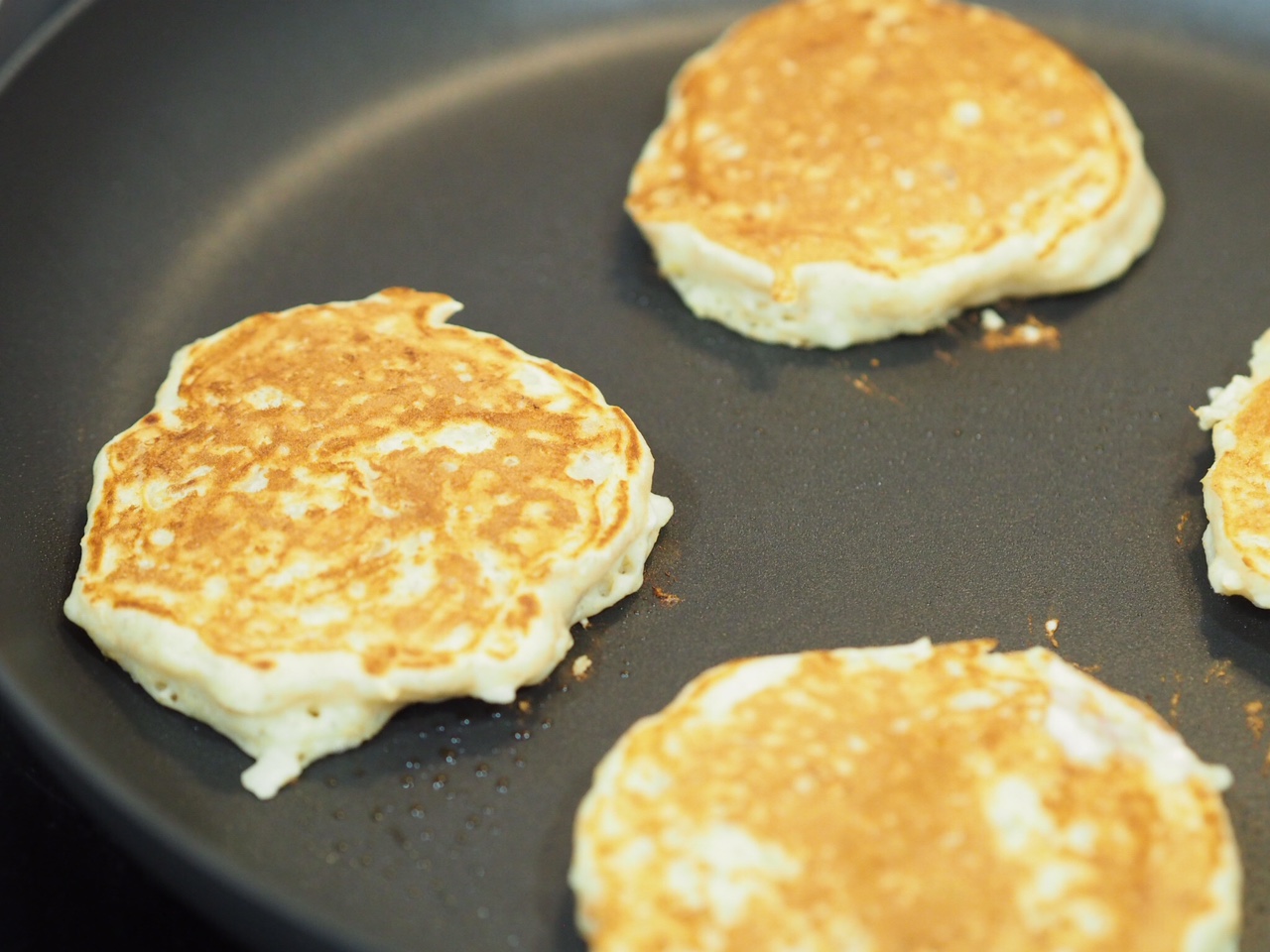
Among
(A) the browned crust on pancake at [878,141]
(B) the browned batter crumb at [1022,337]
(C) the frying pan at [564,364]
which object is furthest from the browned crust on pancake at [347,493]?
(B) the browned batter crumb at [1022,337]

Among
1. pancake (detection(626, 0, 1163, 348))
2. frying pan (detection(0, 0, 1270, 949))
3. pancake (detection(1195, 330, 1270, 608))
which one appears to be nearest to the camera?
frying pan (detection(0, 0, 1270, 949))

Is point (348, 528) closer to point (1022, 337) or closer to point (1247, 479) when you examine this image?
point (1022, 337)

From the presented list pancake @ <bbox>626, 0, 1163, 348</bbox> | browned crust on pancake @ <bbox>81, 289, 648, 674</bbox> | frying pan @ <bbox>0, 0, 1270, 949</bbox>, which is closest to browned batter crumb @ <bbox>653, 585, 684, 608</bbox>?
frying pan @ <bbox>0, 0, 1270, 949</bbox>

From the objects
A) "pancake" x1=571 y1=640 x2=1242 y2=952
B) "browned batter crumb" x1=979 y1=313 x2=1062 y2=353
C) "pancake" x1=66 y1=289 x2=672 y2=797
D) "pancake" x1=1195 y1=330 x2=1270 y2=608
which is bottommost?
"pancake" x1=1195 y1=330 x2=1270 y2=608

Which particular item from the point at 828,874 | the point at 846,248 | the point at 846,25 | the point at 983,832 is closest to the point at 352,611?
the point at 828,874

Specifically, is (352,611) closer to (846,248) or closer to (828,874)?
(828,874)

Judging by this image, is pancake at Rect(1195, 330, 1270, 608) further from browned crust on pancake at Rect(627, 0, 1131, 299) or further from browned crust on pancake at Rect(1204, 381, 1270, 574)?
browned crust on pancake at Rect(627, 0, 1131, 299)

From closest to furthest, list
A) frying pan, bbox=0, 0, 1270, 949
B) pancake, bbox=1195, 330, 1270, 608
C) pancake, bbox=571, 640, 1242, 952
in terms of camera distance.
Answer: pancake, bbox=571, 640, 1242, 952
frying pan, bbox=0, 0, 1270, 949
pancake, bbox=1195, 330, 1270, 608
